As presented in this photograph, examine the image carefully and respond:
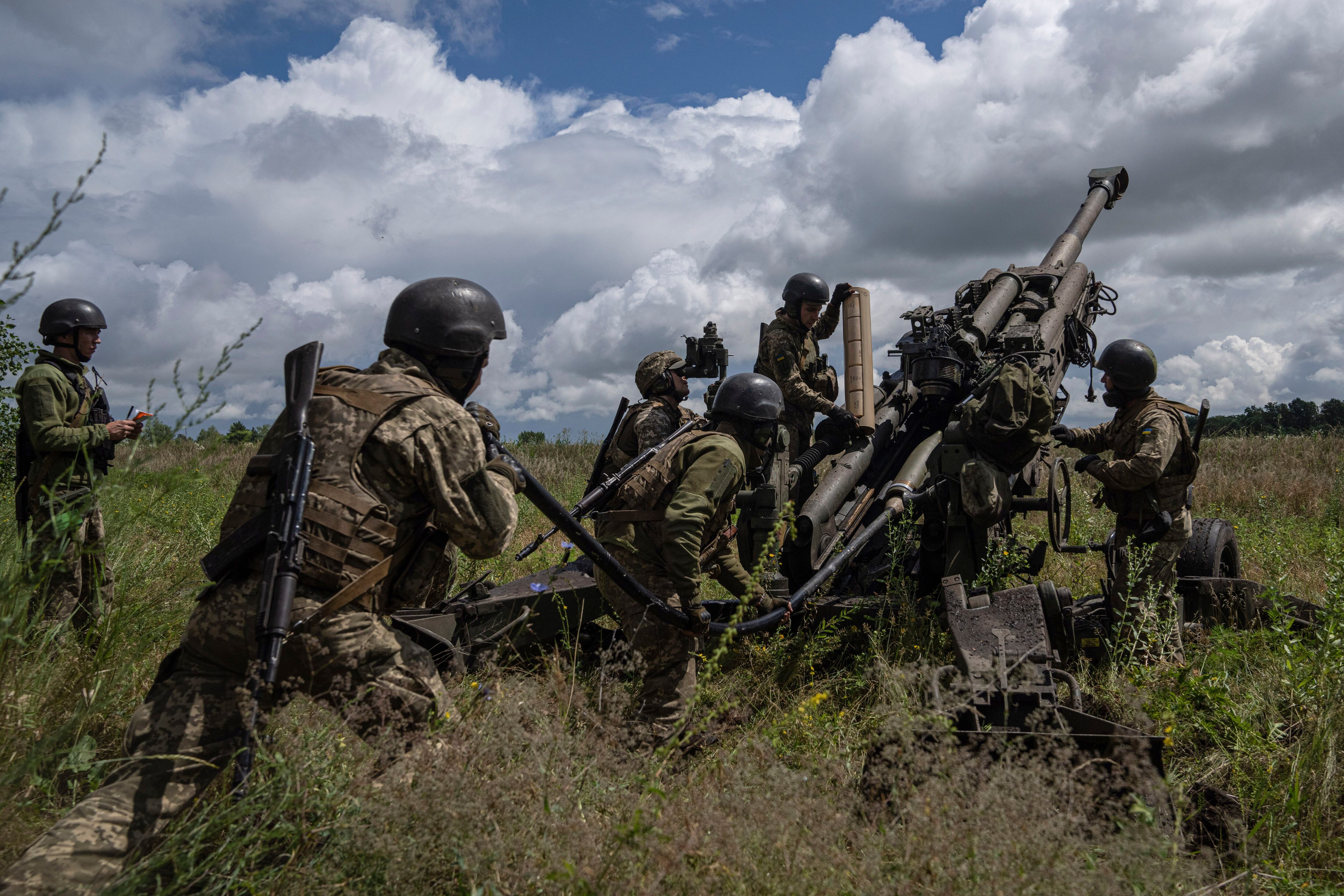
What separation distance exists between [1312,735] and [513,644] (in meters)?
3.43

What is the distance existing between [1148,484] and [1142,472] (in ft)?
0.60

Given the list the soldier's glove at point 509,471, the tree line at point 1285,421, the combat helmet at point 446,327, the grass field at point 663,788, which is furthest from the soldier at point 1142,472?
the tree line at point 1285,421

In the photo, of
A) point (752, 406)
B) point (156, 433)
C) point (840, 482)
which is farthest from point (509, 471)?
point (840, 482)

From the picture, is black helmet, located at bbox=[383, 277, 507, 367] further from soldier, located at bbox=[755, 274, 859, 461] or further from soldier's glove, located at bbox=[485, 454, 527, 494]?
soldier, located at bbox=[755, 274, 859, 461]

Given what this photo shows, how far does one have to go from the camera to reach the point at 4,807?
215 centimetres

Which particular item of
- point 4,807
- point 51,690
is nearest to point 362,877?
point 4,807

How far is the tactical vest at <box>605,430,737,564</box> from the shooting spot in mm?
4016

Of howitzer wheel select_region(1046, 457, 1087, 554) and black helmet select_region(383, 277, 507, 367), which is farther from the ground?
black helmet select_region(383, 277, 507, 367)

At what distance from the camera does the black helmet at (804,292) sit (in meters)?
6.96

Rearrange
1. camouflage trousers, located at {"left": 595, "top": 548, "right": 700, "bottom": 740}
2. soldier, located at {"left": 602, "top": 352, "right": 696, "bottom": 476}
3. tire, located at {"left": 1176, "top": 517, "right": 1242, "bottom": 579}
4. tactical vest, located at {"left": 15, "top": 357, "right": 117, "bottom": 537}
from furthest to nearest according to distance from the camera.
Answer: soldier, located at {"left": 602, "top": 352, "right": 696, "bottom": 476} → tire, located at {"left": 1176, "top": 517, "right": 1242, "bottom": 579} → tactical vest, located at {"left": 15, "top": 357, "right": 117, "bottom": 537} → camouflage trousers, located at {"left": 595, "top": 548, "right": 700, "bottom": 740}

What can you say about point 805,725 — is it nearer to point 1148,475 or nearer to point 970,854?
point 970,854

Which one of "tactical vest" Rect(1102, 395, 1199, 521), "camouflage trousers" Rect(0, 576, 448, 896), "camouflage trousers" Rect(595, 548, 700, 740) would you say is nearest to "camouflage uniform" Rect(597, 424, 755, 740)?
"camouflage trousers" Rect(595, 548, 700, 740)

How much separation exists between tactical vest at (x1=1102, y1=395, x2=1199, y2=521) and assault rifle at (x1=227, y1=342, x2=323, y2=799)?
4.56 metres

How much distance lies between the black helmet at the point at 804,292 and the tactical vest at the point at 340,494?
4.83 meters
